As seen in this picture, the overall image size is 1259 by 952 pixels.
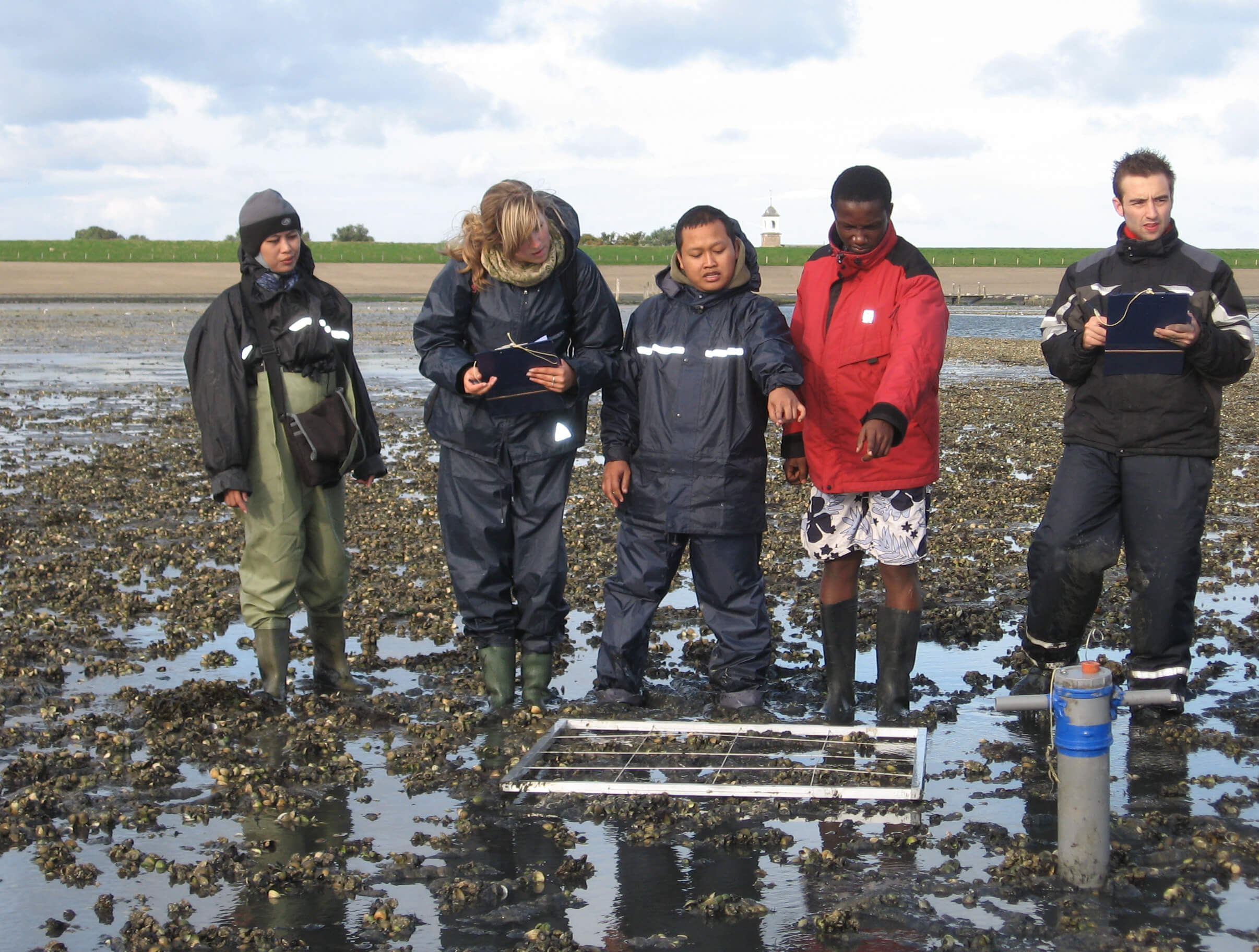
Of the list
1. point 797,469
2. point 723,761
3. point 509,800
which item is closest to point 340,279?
point 797,469

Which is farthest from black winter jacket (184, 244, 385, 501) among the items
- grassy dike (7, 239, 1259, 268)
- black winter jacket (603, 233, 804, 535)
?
grassy dike (7, 239, 1259, 268)

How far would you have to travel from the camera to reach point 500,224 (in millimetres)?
5887

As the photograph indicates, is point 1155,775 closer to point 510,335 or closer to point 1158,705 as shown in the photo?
point 1158,705

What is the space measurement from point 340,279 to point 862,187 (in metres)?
71.3

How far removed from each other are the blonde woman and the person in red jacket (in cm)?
99

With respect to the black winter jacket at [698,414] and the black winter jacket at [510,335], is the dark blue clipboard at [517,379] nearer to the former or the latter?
the black winter jacket at [510,335]

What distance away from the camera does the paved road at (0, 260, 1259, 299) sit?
64.4 meters

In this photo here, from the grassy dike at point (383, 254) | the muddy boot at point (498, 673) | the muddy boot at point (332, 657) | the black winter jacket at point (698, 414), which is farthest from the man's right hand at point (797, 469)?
the grassy dike at point (383, 254)

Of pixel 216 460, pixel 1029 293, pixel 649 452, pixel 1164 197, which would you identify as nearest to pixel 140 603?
pixel 216 460

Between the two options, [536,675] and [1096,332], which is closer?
[1096,332]

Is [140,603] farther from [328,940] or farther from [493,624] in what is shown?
[328,940]

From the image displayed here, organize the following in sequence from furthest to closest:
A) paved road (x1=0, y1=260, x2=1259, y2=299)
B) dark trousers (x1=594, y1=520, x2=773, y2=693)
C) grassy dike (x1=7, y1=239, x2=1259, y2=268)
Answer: grassy dike (x1=7, y1=239, x2=1259, y2=268)
paved road (x1=0, y1=260, x2=1259, y2=299)
dark trousers (x1=594, y1=520, x2=773, y2=693)

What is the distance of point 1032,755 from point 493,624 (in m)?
2.43

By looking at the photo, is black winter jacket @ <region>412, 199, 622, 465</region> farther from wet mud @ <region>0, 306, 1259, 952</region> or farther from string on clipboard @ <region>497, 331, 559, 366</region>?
wet mud @ <region>0, 306, 1259, 952</region>
